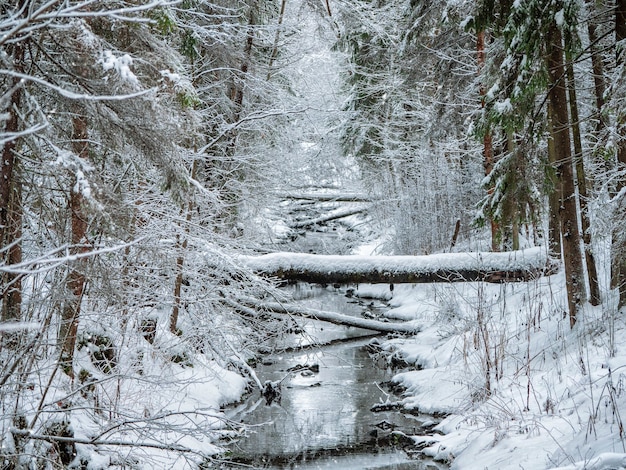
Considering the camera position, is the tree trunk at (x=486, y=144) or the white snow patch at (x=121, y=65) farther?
the tree trunk at (x=486, y=144)

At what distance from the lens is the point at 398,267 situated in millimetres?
9859

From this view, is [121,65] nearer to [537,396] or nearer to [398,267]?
[537,396]

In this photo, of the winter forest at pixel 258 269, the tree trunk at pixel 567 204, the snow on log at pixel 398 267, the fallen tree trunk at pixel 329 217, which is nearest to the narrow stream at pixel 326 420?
the winter forest at pixel 258 269

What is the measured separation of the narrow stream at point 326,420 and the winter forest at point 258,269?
5 centimetres

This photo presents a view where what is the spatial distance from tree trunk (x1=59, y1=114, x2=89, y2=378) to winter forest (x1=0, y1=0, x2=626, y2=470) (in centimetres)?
4

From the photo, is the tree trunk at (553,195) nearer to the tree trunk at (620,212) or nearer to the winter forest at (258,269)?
the winter forest at (258,269)

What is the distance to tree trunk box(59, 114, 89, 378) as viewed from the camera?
13.3 feet

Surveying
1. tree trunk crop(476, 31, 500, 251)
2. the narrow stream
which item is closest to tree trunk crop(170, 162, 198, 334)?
the narrow stream

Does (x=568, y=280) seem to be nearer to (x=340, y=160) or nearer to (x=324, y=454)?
(x=324, y=454)

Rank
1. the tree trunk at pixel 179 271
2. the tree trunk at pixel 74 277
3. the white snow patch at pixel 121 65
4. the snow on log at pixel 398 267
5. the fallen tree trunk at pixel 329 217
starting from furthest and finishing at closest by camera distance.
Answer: the fallen tree trunk at pixel 329 217 < the snow on log at pixel 398 267 < the tree trunk at pixel 179 271 < the tree trunk at pixel 74 277 < the white snow patch at pixel 121 65

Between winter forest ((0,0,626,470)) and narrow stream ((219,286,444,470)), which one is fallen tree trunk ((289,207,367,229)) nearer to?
winter forest ((0,0,626,470))

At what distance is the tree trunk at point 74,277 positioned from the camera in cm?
406

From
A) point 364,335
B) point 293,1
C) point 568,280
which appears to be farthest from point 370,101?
point 568,280

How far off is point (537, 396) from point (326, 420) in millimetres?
2766
